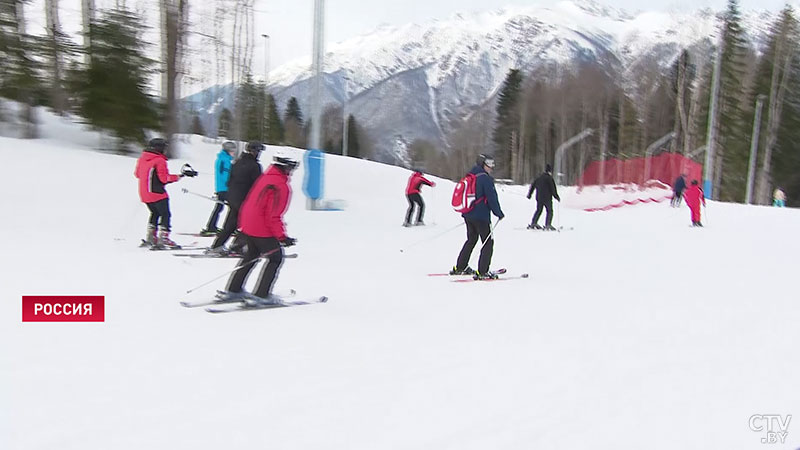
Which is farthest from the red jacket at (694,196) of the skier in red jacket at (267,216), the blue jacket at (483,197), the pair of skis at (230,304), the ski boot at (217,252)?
the skier in red jacket at (267,216)

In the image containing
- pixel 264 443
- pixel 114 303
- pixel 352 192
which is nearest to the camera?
pixel 264 443

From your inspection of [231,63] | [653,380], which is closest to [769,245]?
[653,380]

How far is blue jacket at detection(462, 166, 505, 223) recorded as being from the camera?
8.48 m

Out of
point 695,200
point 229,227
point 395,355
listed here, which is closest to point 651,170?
point 695,200

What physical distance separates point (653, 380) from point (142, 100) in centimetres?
1733

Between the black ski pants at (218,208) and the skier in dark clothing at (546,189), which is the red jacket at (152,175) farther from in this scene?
the skier in dark clothing at (546,189)

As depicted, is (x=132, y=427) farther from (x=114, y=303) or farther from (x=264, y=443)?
(x=114, y=303)

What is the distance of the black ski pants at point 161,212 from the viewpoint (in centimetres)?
958

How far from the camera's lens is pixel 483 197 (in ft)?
28.1

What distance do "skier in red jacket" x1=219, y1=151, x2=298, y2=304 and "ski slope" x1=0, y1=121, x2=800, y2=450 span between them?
578 millimetres

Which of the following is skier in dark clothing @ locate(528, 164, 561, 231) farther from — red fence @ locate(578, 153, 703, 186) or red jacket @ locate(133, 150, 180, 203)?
red fence @ locate(578, 153, 703, 186)

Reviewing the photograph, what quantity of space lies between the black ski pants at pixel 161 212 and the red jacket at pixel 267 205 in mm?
4271

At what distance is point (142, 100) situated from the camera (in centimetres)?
1805

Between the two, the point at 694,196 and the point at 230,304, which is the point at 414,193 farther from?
the point at 230,304
